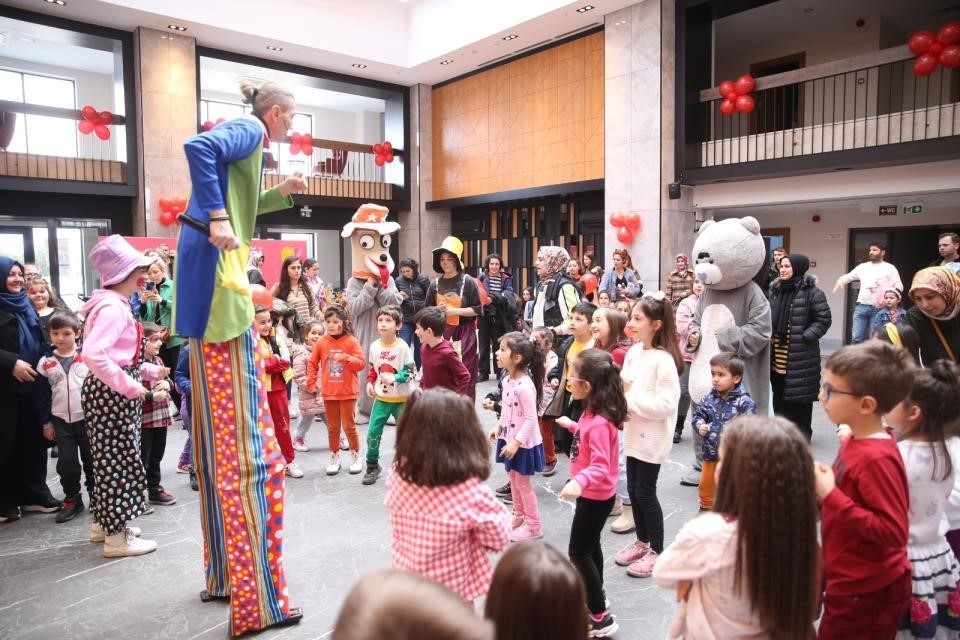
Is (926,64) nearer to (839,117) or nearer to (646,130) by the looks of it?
(646,130)

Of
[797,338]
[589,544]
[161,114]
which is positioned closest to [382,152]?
[161,114]

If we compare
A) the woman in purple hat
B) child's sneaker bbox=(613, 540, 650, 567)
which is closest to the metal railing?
child's sneaker bbox=(613, 540, 650, 567)

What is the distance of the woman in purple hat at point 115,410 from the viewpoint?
3.02m

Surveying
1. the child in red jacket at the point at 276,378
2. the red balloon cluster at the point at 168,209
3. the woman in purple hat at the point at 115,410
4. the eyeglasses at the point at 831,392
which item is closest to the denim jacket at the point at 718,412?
the eyeglasses at the point at 831,392

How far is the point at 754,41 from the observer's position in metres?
11.6

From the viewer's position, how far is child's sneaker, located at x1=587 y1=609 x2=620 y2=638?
99.3 inches

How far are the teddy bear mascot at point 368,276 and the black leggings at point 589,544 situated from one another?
3638 mm

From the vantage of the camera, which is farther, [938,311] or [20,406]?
[20,406]

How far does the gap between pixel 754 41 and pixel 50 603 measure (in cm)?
1266

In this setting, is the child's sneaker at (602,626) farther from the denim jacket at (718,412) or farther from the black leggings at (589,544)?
the denim jacket at (718,412)

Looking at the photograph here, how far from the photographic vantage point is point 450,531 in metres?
1.91

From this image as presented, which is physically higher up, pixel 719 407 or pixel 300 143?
pixel 300 143

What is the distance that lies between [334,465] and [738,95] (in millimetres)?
7363

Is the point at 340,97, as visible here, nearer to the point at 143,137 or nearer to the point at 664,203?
the point at 143,137
